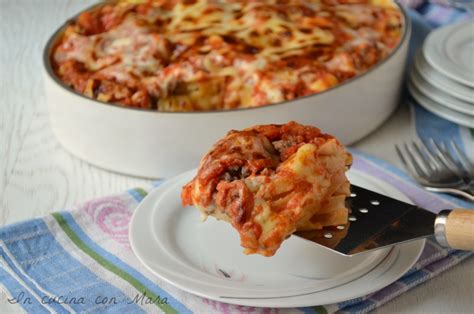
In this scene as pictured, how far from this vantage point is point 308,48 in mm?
2607

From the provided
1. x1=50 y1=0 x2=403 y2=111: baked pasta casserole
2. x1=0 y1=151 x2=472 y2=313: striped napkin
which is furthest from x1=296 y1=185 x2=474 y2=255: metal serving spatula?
x1=50 y1=0 x2=403 y2=111: baked pasta casserole

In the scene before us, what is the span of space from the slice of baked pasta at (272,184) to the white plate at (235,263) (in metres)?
0.12

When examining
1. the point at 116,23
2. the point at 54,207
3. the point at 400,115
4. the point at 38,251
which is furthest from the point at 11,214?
the point at 400,115

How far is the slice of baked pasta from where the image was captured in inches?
65.6

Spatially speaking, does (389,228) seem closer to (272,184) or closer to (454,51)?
(272,184)

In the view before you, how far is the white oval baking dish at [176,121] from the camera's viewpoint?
231cm

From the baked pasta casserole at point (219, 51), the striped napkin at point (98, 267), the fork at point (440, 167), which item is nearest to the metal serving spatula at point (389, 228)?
the striped napkin at point (98, 267)

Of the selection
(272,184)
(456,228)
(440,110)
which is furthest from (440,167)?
(272,184)

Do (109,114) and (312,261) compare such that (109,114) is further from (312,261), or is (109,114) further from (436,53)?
(436,53)

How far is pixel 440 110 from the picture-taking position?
105 inches

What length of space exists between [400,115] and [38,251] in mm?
1347

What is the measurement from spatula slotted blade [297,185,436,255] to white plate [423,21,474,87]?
0.86 m

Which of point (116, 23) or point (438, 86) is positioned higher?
point (116, 23)

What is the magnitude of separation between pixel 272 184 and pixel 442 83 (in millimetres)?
1153
